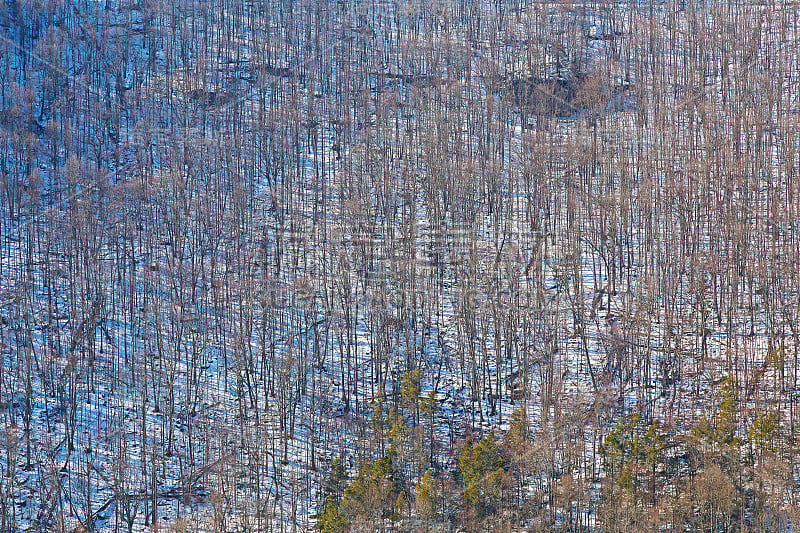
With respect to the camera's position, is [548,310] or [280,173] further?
[280,173]

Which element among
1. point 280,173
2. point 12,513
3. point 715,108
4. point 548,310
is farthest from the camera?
point 715,108

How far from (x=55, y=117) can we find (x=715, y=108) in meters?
48.4

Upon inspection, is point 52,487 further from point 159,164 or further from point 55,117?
point 55,117

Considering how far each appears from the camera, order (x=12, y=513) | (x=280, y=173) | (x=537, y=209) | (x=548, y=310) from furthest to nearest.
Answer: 1. (x=280, y=173)
2. (x=537, y=209)
3. (x=548, y=310)
4. (x=12, y=513)

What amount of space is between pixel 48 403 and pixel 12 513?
23.8ft

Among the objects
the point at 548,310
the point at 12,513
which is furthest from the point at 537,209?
the point at 12,513

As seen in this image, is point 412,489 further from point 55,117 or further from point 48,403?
point 55,117

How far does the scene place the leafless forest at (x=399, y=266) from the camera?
169ft

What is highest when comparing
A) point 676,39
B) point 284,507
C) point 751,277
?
point 676,39

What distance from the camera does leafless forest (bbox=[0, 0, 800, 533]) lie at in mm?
51438

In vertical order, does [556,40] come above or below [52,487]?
above

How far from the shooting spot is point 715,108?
7969 centimetres

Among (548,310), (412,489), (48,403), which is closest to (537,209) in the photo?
(548,310)

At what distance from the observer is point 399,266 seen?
65.0 m
